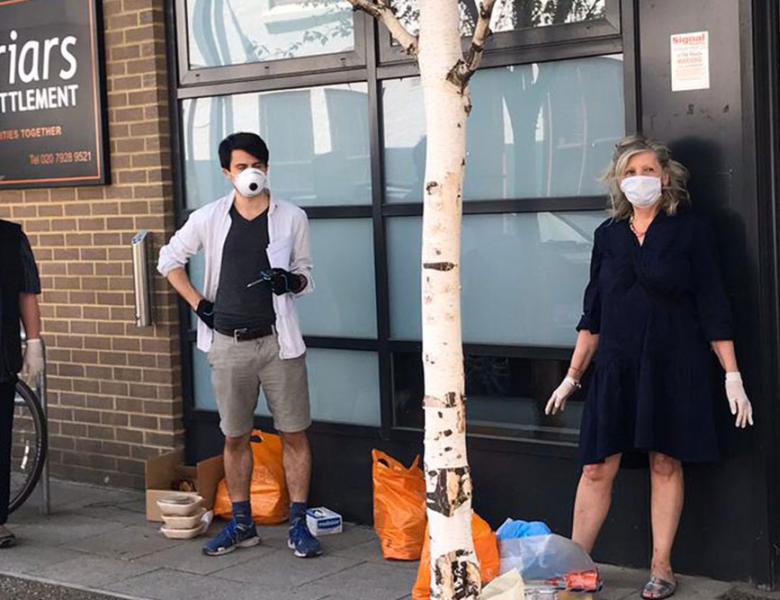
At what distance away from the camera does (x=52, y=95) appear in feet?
26.2

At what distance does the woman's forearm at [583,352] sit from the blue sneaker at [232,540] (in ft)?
6.09

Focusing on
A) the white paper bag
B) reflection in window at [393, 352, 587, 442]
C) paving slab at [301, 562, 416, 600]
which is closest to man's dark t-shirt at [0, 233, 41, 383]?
reflection in window at [393, 352, 587, 442]

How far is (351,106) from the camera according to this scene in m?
6.91

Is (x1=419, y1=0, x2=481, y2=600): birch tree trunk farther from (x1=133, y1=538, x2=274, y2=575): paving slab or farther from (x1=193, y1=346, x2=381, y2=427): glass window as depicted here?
(x1=193, y1=346, x2=381, y2=427): glass window

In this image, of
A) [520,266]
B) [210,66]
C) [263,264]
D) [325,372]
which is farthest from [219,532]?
[210,66]

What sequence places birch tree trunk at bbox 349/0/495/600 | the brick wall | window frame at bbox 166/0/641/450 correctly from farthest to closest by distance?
the brick wall
window frame at bbox 166/0/641/450
birch tree trunk at bbox 349/0/495/600

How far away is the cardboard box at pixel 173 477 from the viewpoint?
276 inches

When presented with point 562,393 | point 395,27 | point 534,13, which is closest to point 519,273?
point 562,393

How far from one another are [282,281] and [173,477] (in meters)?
1.62

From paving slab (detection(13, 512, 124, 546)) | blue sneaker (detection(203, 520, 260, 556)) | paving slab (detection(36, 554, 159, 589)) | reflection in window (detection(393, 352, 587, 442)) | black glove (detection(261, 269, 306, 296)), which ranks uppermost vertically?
black glove (detection(261, 269, 306, 296))

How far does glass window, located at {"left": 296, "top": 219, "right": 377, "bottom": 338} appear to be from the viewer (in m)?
6.94

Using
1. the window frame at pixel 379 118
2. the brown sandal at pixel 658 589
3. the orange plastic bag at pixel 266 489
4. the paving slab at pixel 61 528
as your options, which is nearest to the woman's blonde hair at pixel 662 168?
the window frame at pixel 379 118

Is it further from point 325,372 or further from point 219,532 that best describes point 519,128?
point 219,532

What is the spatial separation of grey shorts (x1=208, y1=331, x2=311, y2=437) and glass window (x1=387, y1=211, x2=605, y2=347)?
0.71m
